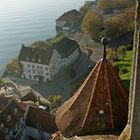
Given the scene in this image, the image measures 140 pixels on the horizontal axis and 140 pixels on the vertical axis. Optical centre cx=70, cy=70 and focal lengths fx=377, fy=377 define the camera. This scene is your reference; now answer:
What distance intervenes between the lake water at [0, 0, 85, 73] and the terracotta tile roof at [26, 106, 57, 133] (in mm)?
37895

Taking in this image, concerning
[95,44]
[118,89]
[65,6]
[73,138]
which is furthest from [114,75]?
[65,6]

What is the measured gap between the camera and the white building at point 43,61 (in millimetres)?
66000

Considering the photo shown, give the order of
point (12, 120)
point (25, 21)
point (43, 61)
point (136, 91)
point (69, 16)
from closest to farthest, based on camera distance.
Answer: point (136, 91), point (12, 120), point (43, 61), point (69, 16), point (25, 21)

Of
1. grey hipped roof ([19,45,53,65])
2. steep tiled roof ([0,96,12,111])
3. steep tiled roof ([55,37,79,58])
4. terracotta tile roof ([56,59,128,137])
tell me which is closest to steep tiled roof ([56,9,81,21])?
steep tiled roof ([55,37,79,58])

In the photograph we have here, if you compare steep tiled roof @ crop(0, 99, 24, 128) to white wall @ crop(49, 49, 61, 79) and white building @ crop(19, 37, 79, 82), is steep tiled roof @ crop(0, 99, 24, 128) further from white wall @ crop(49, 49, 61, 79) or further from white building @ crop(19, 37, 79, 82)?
white wall @ crop(49, 49, 61, 79)

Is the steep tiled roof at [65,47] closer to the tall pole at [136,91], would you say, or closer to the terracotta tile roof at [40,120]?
the terracotta tile roof at [40,120]

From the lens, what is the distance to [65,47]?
73.7m

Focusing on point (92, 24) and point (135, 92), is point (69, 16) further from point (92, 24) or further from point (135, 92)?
point (135, 92)

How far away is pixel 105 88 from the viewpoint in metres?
18.3

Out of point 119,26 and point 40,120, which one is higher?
point 119,26

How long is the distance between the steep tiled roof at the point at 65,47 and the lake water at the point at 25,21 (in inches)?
594

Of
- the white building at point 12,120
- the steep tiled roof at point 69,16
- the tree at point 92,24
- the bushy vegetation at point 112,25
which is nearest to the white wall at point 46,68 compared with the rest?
the tree at point 92,24

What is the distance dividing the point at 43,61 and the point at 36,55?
1.79 m

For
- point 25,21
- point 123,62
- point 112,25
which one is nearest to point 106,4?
point 112,25
